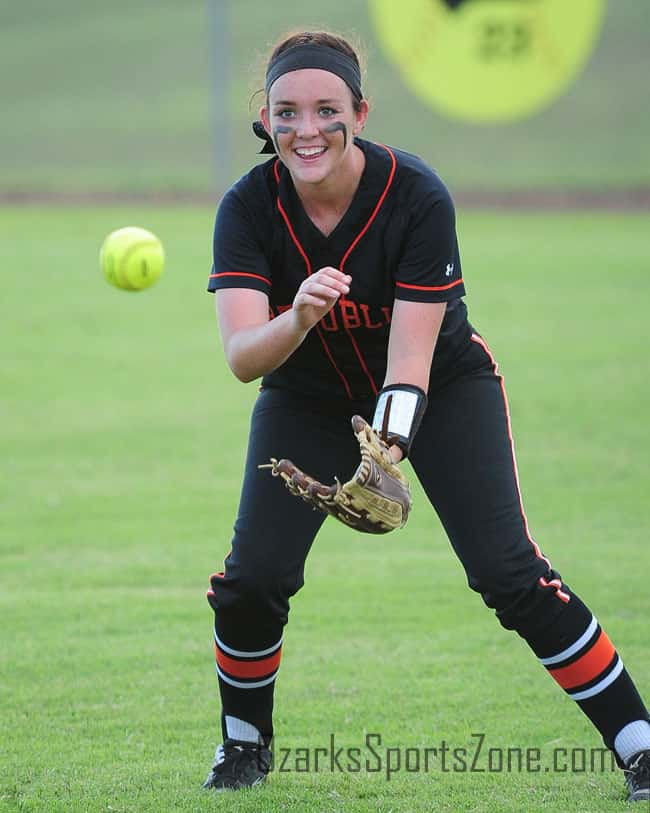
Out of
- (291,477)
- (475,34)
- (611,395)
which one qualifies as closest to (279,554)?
(291,477)

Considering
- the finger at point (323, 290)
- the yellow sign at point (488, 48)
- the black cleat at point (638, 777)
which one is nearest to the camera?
the finger at point (323, 290)

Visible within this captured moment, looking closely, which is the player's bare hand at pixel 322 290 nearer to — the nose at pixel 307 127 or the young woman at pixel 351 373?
the young woman at pixel 351 373

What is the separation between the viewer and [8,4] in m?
28.7

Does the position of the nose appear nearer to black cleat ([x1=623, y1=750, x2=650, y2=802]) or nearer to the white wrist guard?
the white wrist guard

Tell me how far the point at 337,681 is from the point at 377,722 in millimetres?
446

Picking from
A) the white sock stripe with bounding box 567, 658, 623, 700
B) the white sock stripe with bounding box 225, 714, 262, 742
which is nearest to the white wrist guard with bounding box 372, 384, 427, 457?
the white sock stripe with bounding box 567, 658, 623, 700

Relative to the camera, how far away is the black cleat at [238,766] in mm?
3676

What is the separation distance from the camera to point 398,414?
3.31 meters

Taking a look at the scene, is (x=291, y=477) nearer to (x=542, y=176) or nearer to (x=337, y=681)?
(x=337, y=681)

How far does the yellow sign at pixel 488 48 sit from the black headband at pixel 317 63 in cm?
2002

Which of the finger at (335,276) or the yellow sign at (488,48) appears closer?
the finger at (335,276)

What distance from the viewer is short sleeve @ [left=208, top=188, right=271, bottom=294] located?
345 cm

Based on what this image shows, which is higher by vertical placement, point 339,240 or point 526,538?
point 339,240

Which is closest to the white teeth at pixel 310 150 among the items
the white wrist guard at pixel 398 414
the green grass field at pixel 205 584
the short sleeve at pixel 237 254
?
the short sleeve at pixel 237 254
